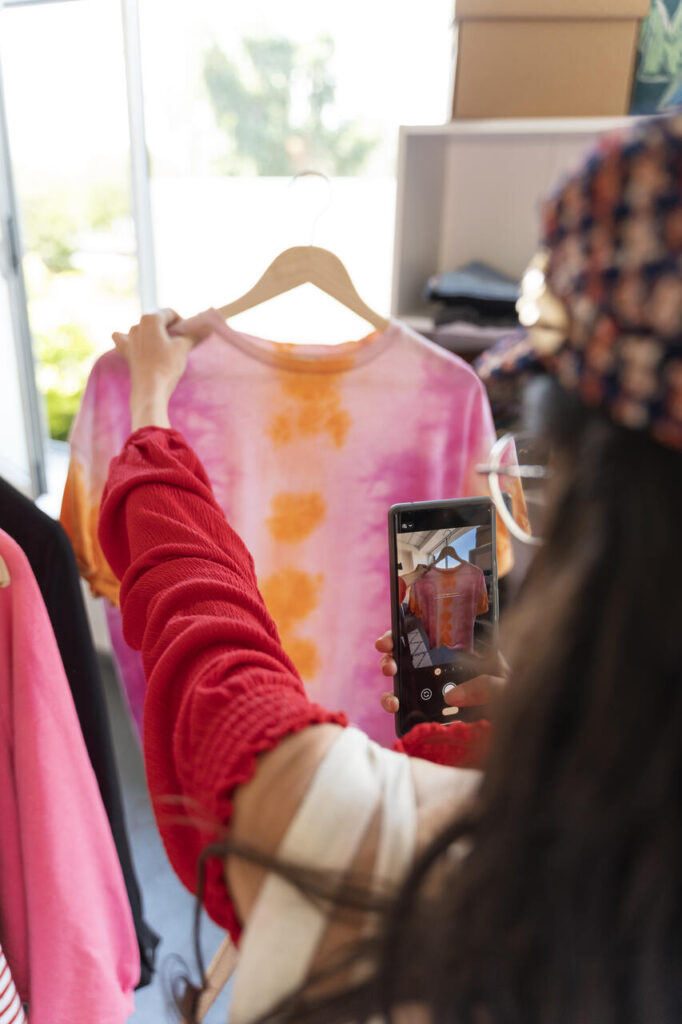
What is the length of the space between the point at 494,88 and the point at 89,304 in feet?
7.15

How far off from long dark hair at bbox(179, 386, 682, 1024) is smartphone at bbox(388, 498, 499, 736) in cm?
34

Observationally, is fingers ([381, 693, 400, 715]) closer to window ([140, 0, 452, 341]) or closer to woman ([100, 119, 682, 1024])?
woman ([100, 119, 682, 1024])

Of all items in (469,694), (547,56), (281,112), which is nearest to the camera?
(469,694)

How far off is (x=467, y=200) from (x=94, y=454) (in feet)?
2.84

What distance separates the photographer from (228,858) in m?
0.37

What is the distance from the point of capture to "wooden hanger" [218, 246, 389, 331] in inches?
28.7

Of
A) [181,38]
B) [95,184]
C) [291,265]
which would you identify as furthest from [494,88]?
[95,184]

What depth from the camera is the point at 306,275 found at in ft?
2.41

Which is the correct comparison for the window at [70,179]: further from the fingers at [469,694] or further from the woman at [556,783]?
the woman at [556,783]

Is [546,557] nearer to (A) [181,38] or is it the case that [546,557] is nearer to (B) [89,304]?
(A) [181,38]

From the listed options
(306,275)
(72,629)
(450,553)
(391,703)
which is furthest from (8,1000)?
(306,275)

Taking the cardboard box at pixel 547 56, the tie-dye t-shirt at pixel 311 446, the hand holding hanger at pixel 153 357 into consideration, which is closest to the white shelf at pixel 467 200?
the cardboard box at pixel 547 56

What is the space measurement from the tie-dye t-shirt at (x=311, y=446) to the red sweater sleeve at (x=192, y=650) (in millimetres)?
209

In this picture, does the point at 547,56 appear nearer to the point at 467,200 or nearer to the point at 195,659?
the point at 467,200
